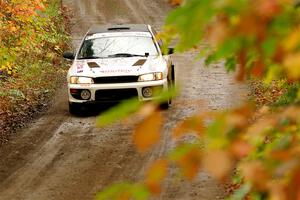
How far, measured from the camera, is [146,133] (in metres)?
1.55

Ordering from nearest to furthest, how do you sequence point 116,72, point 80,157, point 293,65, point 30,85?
point 293,65 → point 80,157 → point 116,72 → point 30,85

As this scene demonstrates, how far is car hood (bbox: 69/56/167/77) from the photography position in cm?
1167

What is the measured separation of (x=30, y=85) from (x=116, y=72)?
4.41 metres

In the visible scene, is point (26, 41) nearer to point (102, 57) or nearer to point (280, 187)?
point (102, 57)

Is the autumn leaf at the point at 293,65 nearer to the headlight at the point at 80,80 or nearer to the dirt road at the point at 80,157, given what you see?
the dirt road at the point at 80,157

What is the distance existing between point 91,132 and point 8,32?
2.63 m

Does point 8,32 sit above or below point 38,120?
above

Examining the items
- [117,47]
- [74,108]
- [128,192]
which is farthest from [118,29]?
[128,192]

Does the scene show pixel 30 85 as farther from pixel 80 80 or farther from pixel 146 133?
pixel 146 133

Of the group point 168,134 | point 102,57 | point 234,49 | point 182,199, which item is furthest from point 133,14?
point 234,49

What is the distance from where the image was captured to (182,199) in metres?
7.21

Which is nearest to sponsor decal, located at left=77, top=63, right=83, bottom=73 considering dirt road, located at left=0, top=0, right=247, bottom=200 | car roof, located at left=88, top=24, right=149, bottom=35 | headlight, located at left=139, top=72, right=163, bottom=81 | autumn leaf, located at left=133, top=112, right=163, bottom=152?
dirt road, located at left=0, top=0, right=247, bottom=200

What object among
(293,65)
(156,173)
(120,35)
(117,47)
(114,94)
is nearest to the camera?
(293,65)

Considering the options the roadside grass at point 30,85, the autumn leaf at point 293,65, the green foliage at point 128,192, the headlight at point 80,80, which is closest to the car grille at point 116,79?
the headlight at point 80,80
